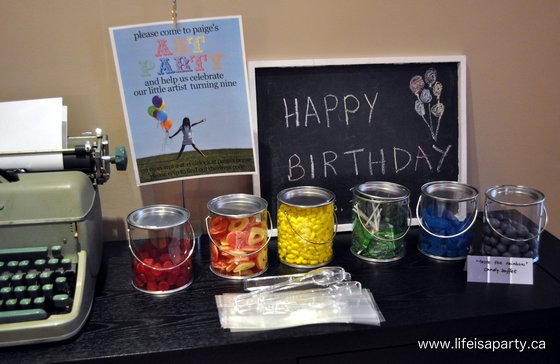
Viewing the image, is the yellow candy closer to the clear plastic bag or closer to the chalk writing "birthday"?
the clear plastic bag

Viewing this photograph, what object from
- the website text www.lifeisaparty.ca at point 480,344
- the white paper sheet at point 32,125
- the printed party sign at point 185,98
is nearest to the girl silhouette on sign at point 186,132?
the printed party sign at point 185,98

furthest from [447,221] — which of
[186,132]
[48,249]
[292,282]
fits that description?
[48,249]

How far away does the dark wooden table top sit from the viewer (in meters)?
1.00

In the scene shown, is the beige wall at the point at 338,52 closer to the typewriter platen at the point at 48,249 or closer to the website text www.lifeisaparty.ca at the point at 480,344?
the typewriter platen at the point at 48,249

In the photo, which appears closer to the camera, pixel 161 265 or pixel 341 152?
pixel 161 265

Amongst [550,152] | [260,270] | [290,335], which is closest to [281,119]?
[260,270]

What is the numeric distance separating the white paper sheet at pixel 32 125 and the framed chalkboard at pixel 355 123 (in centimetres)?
43

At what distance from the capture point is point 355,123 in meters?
1.41

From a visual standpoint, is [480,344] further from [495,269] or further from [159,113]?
[159,113]

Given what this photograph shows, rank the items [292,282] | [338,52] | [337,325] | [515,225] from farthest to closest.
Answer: [338,52] < [515,225] < [292,282] < [337,325]

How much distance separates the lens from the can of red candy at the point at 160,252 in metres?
1.15

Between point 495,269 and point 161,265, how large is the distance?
685mm

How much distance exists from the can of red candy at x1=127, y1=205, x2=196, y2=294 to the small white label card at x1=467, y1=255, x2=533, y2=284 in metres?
0.58

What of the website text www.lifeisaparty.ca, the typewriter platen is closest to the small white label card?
the website text www.lifeisaparty.ca
